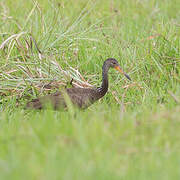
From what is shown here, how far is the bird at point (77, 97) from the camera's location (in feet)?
20.4

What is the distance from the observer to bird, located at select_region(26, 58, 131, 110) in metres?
6.22

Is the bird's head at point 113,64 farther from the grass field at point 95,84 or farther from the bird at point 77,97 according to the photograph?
the grass field at point 95,84

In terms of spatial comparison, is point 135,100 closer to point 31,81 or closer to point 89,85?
point 89,85

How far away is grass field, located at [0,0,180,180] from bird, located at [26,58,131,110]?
0.12m

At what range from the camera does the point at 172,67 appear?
7.11m

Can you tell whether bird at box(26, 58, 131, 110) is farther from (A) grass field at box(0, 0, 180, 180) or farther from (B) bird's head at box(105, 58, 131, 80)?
(A) grass field at box(0, 0, 180, 180)

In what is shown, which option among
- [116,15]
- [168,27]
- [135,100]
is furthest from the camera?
[116,15]

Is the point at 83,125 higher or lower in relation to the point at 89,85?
higher

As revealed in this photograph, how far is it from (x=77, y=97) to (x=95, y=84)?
1050mm

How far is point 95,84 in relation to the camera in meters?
7.43

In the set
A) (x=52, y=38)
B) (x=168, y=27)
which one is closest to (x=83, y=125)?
(x=52, y=38)

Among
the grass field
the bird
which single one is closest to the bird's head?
the bird

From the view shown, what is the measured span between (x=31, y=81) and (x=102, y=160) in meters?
3.36

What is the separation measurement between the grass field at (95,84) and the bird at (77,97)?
122 mm
